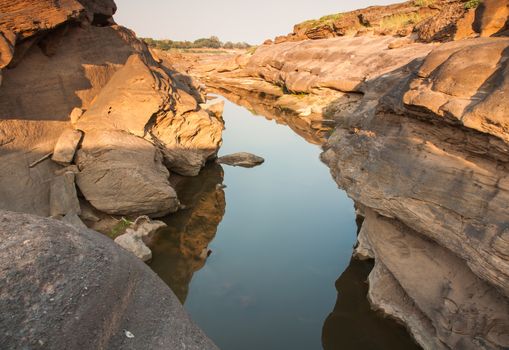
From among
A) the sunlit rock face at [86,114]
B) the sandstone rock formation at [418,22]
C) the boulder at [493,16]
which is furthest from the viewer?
the sunlit rock face at [86,114]

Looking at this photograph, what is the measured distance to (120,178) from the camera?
9.73 metres

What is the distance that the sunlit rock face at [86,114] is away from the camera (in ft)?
31.0

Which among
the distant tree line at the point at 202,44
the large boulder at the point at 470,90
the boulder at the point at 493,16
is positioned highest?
the boulder at the point at 493,16

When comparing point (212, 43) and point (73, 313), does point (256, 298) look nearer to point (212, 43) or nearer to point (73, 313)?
point (73, 313)

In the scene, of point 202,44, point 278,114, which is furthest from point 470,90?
point 202,44

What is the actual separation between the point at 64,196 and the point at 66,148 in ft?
5.13

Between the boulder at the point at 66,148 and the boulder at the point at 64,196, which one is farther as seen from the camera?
the boulder at the point at 66,148

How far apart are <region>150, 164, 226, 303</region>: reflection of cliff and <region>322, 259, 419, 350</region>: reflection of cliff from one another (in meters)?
3.33

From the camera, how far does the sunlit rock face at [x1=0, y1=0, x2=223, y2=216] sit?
945 cm

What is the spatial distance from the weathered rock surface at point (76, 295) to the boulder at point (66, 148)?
886 centimetres

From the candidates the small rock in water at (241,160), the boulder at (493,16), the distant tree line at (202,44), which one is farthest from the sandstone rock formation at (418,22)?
the distant tree line at (202,44)

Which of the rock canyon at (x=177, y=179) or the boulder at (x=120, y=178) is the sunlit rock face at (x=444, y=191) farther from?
the boulder at (x=120, y=178)

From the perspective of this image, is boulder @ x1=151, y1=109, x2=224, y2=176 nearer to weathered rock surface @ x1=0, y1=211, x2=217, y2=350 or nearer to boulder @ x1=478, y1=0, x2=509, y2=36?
boulder @ x1=478, y1=0, x2=509, y2=36

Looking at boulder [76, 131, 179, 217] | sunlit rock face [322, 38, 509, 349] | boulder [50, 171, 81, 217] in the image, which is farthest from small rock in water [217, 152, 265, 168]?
sunlit rock face [322, 38, 509, 349]
